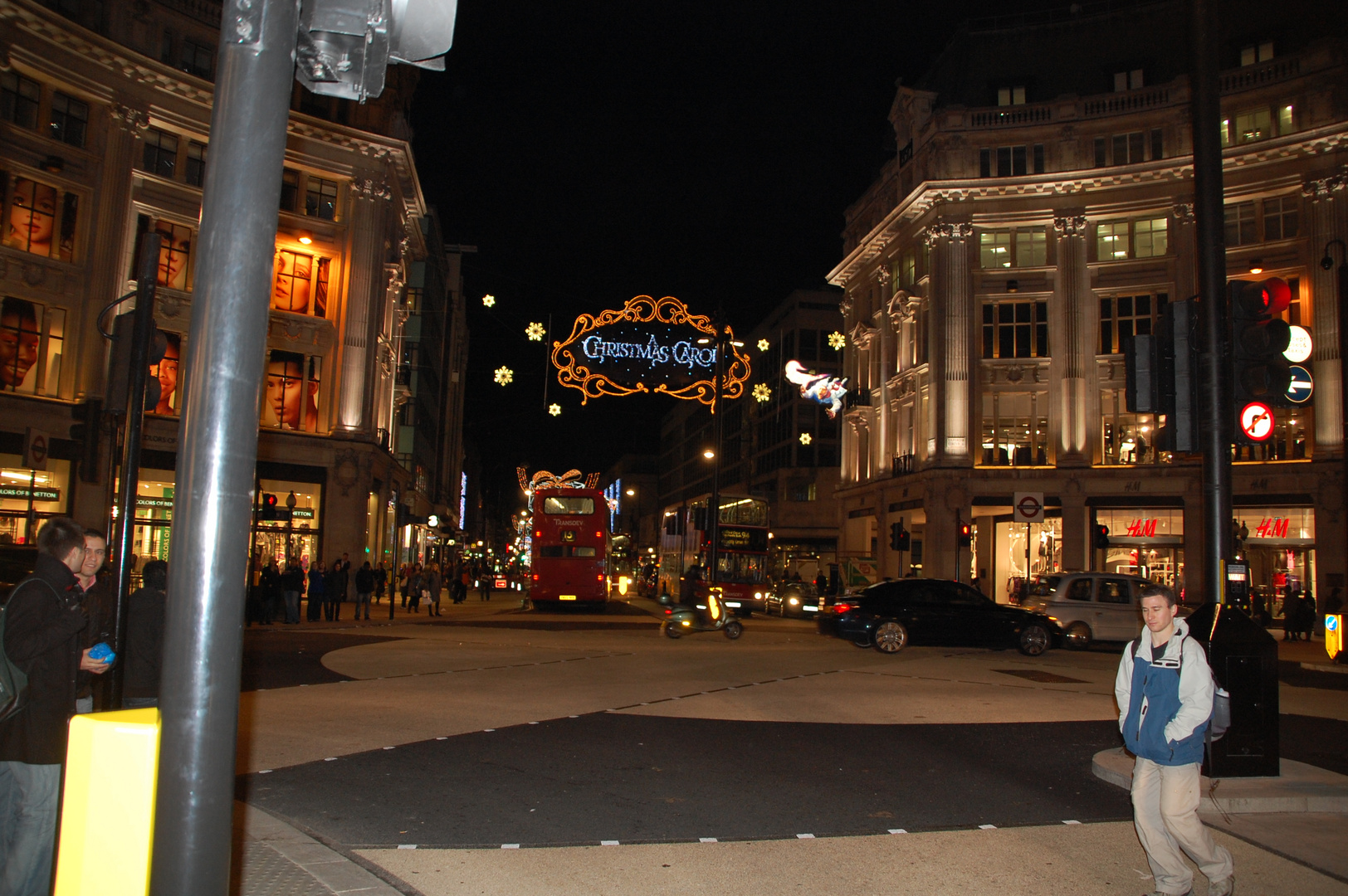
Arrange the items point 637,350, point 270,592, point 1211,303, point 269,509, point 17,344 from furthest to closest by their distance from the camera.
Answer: point 17,344, point 270,592, point 269,509, point 637,350, point 1211,303

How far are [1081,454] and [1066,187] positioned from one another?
11.3m

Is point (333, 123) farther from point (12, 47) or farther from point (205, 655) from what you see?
point (205, 655)

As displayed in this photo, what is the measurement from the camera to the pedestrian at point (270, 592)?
81.7 feet

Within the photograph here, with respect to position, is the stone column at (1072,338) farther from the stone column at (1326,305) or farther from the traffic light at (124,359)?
the traffic light at (124,359)

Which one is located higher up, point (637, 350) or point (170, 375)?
point (170, 375)

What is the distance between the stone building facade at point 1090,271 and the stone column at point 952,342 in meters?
0.08

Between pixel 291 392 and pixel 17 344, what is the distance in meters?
8.31

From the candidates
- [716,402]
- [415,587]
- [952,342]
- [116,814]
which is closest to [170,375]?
[415,587]

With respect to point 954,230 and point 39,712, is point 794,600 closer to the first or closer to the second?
point 954,230

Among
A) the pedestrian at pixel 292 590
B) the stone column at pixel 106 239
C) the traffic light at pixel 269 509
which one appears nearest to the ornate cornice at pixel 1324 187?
the traffic light at pixel 269 509

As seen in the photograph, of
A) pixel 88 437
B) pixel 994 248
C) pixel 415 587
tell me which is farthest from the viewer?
pixel 994 248

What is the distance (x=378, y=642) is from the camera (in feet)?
64.7

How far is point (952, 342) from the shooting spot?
137ft

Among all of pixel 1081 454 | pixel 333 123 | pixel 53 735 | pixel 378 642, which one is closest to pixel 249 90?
pixel 53 735
